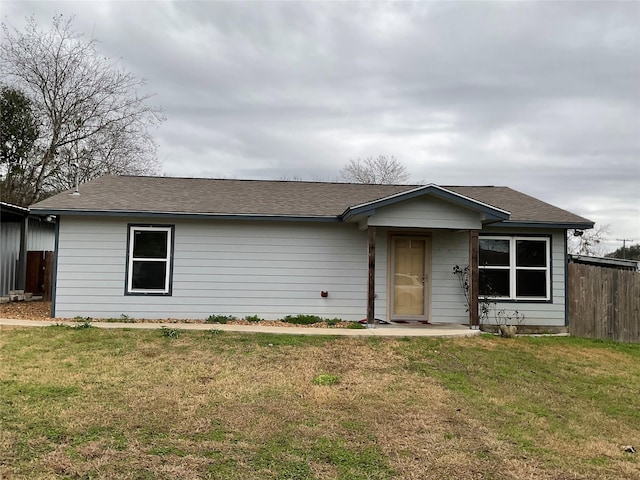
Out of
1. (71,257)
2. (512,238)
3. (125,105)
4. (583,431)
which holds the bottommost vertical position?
(583,431)

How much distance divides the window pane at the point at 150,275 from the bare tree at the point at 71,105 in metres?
14.6

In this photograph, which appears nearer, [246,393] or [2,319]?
[246,393]

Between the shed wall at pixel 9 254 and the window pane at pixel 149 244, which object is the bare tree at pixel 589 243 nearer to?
the window pane at pixel 149 244

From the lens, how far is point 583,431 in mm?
4672

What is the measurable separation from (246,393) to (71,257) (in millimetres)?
6856

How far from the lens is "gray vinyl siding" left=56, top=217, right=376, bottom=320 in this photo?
10383 mm

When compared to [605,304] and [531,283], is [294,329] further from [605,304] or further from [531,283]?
[605,304]

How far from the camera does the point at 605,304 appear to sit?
10.6 meters

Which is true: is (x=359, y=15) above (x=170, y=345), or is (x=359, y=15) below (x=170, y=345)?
above

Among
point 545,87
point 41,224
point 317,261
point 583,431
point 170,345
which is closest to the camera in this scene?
point 583,431

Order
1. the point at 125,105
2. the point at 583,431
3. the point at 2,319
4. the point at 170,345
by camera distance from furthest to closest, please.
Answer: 1. the point at 125,105
2. the point at 2,319
3. the point at 170,345
4. the point at 583,431

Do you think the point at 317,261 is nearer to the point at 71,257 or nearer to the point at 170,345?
the point at 170,345

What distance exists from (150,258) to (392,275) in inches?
219

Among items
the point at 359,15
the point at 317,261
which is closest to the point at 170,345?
the point at 317,261
